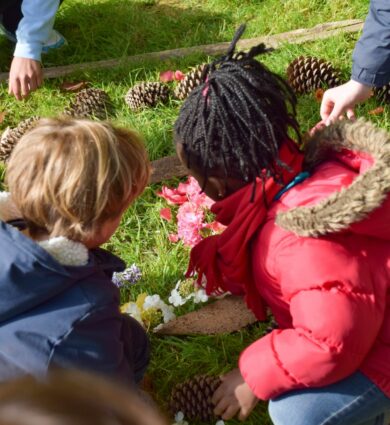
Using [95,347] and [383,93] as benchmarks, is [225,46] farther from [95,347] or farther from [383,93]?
[95,347]

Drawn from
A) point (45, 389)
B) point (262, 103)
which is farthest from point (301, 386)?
point (45, 389)

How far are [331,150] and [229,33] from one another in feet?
6.57

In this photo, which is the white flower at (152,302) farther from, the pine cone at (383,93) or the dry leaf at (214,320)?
the pine cone at (383,93)

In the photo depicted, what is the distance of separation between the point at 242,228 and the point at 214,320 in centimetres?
63

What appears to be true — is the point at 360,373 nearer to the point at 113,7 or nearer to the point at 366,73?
the point at 366,73

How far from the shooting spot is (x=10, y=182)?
5.29ft

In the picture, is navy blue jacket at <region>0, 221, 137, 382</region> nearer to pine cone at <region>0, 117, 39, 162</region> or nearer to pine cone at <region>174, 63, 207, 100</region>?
pine cone at <region>0, 117, 39, 162</region>

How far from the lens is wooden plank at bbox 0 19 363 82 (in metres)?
3.35

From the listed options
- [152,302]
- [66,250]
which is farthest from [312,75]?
[66,250]

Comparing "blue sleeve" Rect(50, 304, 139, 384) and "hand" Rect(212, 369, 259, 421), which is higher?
"blue sleeve" Rect(50, 304, 139, 384)

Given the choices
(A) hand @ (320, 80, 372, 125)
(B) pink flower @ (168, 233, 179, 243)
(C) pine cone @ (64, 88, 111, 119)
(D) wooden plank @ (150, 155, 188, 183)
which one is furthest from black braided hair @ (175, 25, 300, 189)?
(C) pine cone @ (64, 88, 111, 119)

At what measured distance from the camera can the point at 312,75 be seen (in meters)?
2.93

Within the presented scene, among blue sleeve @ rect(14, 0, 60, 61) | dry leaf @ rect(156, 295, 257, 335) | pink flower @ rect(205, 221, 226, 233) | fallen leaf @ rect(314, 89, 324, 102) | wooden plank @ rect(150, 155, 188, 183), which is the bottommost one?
dry leaf @ rect(156, 295, 257, 335)

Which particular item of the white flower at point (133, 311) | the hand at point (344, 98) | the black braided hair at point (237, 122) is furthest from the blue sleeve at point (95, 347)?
the hand at point (344, 98)
